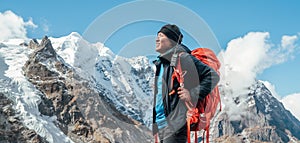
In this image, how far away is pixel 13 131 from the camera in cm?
8088

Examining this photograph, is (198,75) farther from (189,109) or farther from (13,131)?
(13,131)

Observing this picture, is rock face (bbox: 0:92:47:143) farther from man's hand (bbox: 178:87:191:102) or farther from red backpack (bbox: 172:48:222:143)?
man's hand (bbox: 178:87:191:102)

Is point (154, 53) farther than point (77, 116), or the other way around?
point (77, 116)

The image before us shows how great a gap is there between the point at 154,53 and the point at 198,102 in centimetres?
100

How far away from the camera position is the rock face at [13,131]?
255 feet

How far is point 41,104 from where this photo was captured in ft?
343

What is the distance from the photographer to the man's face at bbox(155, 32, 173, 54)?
195 inches

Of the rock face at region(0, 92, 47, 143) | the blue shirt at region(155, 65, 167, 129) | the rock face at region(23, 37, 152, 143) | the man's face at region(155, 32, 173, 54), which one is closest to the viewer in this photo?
the blue shirt at region(155, 65, 167, 129)

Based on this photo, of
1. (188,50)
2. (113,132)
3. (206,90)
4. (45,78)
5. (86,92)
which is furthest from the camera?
(86,92)

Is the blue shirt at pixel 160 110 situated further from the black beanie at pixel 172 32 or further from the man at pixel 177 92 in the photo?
the black beanie at pixel 172 32

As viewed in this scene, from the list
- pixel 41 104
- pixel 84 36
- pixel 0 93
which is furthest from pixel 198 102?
pixel 41 104

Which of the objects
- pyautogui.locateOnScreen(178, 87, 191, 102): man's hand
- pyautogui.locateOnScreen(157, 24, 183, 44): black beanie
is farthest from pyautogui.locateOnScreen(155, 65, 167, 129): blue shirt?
pyautogui.locateOnScreen(157, 24, 183, 44): black beanie

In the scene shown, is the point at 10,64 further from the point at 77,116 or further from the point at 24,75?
the point at 77,116

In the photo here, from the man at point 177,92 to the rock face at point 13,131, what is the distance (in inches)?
2992
